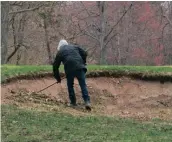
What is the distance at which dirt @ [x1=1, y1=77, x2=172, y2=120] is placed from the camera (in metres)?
10.9

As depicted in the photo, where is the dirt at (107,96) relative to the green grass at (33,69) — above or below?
below

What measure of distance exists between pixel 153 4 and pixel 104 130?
3166 cm

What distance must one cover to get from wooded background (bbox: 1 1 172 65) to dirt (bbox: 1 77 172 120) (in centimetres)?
1126

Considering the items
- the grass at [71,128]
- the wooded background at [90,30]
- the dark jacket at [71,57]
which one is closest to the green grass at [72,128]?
the grass at [71,128]

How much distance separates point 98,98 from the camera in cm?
1295

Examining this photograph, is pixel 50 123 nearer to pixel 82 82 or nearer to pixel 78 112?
pixel 78 112

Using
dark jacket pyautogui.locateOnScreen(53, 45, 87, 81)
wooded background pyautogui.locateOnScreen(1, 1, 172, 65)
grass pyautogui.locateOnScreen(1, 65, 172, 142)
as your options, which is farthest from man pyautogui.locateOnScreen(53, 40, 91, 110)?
wooded background pyautogui.locateOnScreen(1, 1, 172, 65)

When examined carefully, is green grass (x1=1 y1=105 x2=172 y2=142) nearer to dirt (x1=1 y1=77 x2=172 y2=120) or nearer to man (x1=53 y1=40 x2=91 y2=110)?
dirt (x1=1 y1=77 x2=172 y2=120)

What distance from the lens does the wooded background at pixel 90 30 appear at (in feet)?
93.1

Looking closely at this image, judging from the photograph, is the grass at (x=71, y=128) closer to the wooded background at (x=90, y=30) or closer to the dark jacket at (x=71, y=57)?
the dark jacket at (x=71, y=57)

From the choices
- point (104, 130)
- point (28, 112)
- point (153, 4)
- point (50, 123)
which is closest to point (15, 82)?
point (28, 112)

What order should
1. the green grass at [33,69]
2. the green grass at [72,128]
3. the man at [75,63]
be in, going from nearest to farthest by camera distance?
the green grass at [72,128] < the man at [75,63] < the green grass at [33,69]

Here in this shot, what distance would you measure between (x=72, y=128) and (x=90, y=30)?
27.9 metres

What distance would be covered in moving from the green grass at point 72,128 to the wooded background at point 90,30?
15257mm
